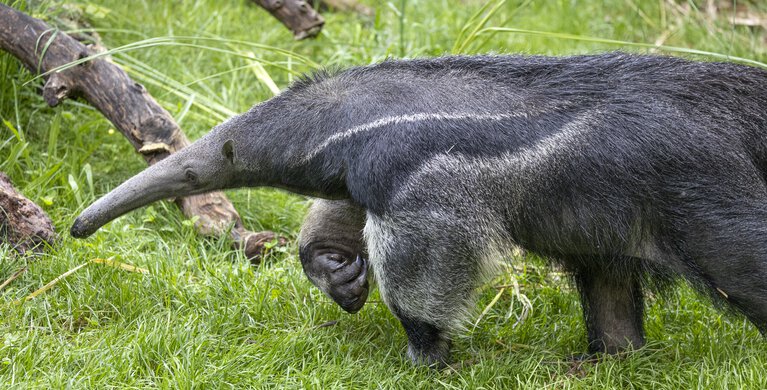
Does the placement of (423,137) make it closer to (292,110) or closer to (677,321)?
(292,110)

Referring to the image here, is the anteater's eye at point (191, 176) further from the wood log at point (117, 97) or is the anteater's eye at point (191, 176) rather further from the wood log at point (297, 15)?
the wood log at point (297, 15)

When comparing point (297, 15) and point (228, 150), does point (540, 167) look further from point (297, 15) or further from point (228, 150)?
point (297, 15)

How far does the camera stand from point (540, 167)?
4.84m

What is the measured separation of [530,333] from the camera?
582cm

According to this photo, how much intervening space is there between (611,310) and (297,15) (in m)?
4.02

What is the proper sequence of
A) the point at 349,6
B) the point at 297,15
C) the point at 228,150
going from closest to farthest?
1. the point at 228,150
2. the point at 297,15
3. the point at 349,6

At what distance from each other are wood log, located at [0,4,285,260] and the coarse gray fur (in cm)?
165

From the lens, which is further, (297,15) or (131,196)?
(297,15)

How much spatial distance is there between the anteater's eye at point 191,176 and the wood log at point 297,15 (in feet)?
10.1

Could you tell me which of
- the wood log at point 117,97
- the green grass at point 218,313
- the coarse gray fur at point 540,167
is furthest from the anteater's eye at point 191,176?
the wood log at point 117,97

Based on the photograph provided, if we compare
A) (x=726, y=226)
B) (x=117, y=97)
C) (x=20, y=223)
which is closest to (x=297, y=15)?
(x=117, y=97)

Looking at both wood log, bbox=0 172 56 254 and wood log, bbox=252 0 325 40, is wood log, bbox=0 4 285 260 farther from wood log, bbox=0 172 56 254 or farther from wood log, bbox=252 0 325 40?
wood log, bbox=252 0 325 40

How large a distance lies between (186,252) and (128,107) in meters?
1.06

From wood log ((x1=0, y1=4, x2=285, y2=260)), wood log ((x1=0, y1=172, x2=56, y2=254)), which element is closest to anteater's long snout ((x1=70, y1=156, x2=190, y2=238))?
wood log ((x1=0, y1=172, x2=56, y2=254))
